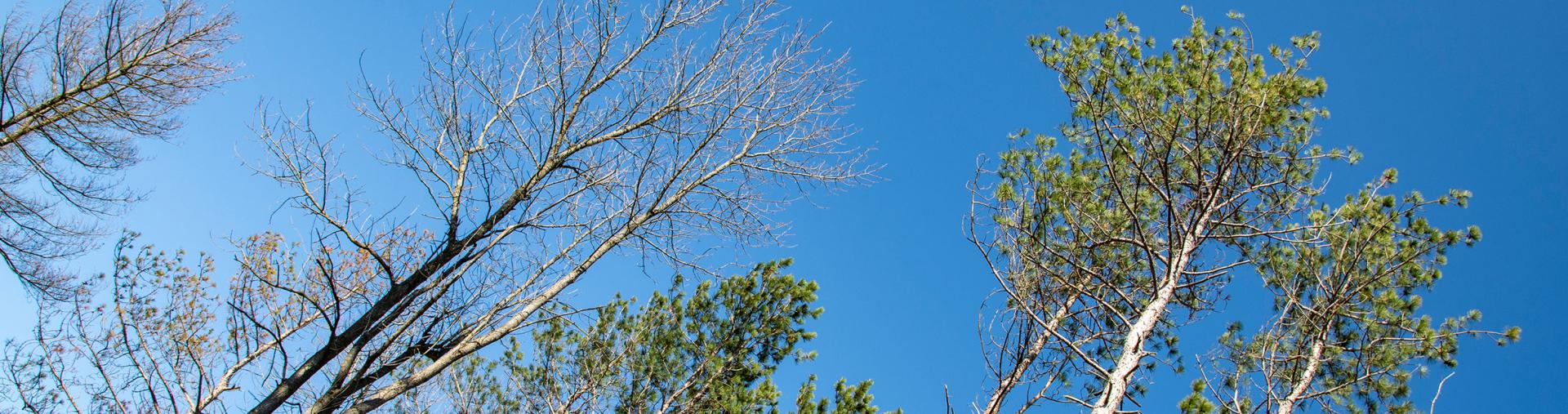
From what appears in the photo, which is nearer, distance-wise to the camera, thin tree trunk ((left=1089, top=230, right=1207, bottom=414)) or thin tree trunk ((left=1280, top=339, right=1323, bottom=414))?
thin tree trunk ((left=1089, top=230, right=1207, bottom=414))

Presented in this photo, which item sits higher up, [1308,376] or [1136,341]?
[1136,341]

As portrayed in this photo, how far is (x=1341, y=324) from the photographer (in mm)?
8203

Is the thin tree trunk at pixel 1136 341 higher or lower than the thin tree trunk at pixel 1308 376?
higher

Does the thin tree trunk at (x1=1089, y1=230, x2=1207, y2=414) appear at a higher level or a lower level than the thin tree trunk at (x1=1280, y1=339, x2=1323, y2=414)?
higher

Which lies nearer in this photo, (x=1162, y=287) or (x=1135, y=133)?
(x=1162, y=287)

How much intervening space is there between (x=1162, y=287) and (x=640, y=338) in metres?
5.39

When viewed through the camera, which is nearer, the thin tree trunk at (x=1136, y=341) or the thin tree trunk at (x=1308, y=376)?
the thin tree trunk at (x=1136, y=341)

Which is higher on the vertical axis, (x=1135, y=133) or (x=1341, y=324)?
(x=1135, y=133)

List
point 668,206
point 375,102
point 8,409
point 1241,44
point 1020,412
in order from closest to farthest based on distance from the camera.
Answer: point 1020,412, point 375,102, point 8,409, point 668,206, point 1241,44

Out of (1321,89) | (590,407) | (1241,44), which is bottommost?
(1321,89)

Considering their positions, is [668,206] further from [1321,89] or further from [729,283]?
[1321,89]

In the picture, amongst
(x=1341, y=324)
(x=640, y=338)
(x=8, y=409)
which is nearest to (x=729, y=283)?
(x=640, y=338)

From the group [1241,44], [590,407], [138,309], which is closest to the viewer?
[138,309]

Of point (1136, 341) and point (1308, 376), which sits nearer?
point (1136, 341)
